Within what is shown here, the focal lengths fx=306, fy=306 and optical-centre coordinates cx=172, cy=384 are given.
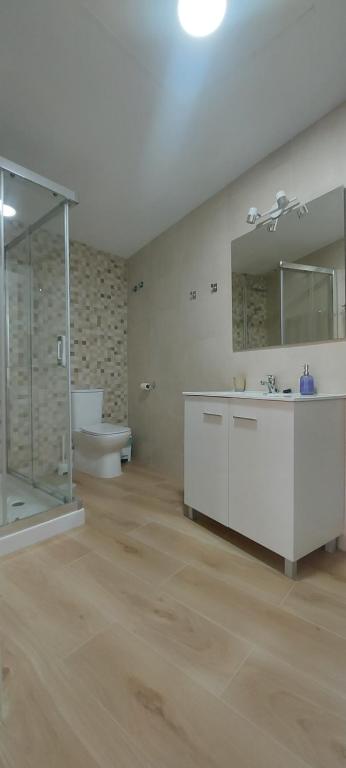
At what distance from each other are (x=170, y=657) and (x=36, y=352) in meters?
2.05

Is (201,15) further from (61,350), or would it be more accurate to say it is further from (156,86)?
(61,350)

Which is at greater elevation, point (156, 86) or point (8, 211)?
point (156, 86)

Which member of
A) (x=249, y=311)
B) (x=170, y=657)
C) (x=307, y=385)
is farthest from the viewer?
(x=249, y=311)

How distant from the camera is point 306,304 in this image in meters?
1.75

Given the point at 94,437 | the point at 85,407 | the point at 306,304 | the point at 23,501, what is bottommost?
the point at 23,501

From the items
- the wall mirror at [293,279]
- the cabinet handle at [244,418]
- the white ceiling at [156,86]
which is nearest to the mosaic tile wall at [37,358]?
the white ceiling at [156,86]

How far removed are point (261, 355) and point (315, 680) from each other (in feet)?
5.00

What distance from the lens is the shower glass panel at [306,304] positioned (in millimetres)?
1647

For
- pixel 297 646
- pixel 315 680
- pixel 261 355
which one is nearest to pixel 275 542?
pixel 297 646

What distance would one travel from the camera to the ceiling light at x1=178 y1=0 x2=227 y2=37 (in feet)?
3.91

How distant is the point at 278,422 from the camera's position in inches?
52.7

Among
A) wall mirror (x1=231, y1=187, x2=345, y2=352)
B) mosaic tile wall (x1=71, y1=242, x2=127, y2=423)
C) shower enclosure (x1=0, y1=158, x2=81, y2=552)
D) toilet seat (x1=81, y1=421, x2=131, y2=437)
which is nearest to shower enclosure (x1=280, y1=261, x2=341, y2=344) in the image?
wall mirror (x1=231, y1=187, x2=345, y2=352)

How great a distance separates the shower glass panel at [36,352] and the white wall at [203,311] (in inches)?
38.9

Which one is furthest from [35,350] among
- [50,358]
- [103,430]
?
[103,430]
